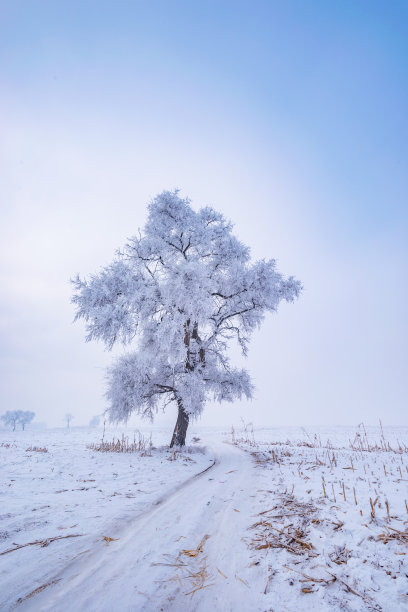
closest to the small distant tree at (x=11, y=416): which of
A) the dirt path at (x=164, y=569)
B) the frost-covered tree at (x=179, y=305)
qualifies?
the frost-covered tree at (x=179, y=305)

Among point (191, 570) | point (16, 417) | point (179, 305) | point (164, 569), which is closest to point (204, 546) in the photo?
point (191, 570)

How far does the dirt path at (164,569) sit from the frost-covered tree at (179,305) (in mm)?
7858

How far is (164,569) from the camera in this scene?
9.52 ft

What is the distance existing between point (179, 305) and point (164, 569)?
1010 cm

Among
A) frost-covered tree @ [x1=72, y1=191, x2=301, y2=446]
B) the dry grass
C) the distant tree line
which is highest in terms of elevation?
frost-covered tree @ [x1=72, y1=191, x2=301, y2=446]

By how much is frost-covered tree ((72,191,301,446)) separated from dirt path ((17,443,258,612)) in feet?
25.8

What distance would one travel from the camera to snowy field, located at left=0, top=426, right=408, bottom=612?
2.40 m

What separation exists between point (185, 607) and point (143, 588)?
1.51 ft

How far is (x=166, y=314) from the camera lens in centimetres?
1297

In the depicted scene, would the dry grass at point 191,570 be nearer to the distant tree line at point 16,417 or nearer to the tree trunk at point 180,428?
the tree trunk at point 180,428

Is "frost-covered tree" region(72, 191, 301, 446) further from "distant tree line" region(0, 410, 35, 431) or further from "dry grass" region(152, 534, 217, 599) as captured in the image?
"distant tree line" region(0, 410, 35, 431)

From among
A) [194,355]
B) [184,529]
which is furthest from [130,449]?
[184,529]

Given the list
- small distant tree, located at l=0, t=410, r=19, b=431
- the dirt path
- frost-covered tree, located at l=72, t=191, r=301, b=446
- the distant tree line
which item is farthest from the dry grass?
small distant tree, located at l=0, t=410, r=19, b=431

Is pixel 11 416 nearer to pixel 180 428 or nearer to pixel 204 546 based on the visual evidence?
pixel 180 428
